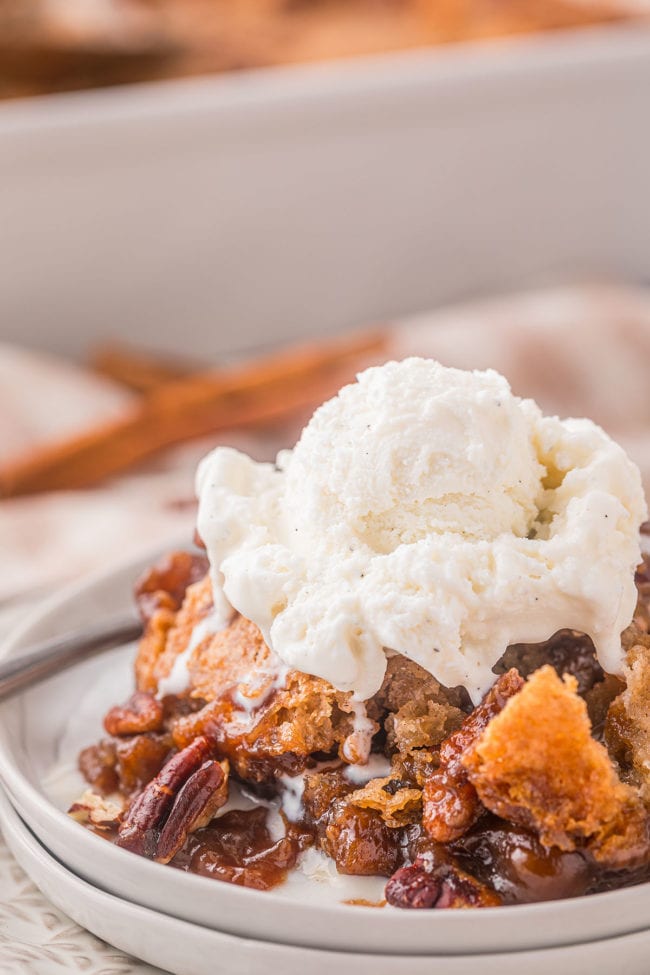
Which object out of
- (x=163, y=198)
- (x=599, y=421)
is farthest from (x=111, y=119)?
(x=599, y=421)

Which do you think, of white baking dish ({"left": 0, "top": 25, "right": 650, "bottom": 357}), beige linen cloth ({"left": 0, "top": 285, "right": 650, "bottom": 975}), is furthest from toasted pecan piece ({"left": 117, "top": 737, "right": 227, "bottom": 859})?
white baking dish ({"left": 0, "top": 25, "right": 650, "bottom": 357})

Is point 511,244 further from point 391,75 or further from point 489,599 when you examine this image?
point 489,599

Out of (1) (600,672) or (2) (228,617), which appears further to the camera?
(2) (228,617)

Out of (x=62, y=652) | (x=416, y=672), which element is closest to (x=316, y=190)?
(x=62, y=652)

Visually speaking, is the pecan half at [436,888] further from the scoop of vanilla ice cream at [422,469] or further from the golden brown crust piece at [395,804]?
the scoop of vanilla ice cream at [422,469]

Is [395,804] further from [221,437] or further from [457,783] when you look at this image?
[221,437]

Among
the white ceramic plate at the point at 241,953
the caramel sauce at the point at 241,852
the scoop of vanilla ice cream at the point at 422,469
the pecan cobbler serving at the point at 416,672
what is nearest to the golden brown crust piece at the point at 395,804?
the pecan cobbler serving at the point at 416,672

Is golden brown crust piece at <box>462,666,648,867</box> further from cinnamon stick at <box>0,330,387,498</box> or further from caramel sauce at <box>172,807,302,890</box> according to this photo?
cinnamon stick at <box>0,330,387,498</box>
